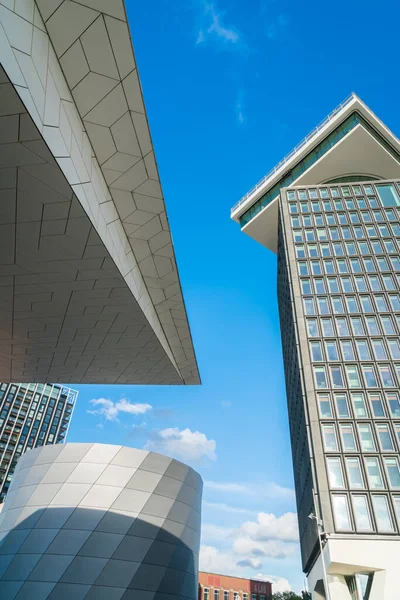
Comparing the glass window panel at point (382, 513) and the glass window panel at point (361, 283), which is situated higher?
the glass window panel at point (361, 283)

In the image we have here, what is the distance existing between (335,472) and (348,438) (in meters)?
2.29

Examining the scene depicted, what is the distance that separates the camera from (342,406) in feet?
83.6

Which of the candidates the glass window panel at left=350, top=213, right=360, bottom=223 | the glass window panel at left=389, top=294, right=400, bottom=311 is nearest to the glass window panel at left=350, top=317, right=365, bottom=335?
the glass window panel at left=389, top=294, right=400, bottom=311

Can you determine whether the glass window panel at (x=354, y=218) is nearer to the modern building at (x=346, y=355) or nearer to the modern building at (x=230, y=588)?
the modern building at (x=346, y=355)

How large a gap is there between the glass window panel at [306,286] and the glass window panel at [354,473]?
42.0ft

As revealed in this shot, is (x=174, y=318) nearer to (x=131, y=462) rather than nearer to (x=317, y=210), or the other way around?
(x=131, y=462)

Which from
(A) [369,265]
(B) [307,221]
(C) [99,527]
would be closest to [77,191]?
(C) [99,527]

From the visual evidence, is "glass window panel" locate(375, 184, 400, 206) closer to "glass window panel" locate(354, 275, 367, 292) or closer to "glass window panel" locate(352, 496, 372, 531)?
"glass window panel" locate(354, 275, 367, 292)

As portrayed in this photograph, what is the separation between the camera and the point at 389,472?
888 inches

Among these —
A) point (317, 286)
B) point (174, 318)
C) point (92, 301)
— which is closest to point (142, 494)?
point (174, 318)

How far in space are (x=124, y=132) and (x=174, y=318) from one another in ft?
36.4

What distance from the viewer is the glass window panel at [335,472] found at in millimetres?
22605

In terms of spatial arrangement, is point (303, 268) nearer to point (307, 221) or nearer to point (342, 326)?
point (307, 221)

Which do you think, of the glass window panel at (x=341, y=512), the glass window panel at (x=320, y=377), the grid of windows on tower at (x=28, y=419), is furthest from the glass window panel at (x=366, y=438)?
the grid of windows on tower at (x=28, y=419)
